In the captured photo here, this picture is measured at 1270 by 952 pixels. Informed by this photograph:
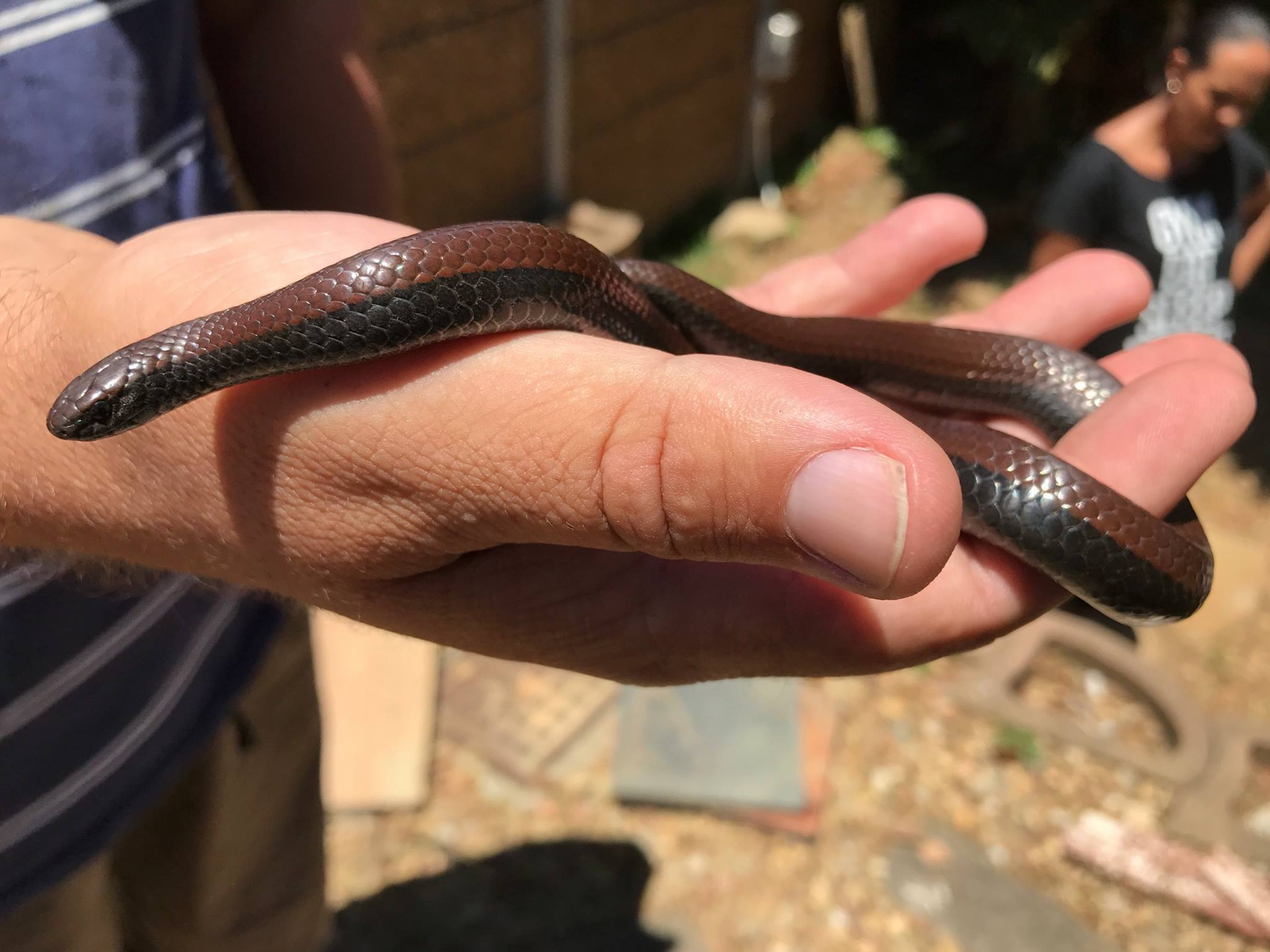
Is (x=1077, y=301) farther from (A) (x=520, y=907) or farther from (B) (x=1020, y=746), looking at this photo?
(A) (x=520, y=907)

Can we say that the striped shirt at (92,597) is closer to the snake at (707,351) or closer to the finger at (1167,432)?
the snake at (707,351)

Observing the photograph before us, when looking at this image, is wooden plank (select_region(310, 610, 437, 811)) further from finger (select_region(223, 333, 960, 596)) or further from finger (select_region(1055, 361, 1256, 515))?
finger (select_region(1055, 361, 1256, 515))

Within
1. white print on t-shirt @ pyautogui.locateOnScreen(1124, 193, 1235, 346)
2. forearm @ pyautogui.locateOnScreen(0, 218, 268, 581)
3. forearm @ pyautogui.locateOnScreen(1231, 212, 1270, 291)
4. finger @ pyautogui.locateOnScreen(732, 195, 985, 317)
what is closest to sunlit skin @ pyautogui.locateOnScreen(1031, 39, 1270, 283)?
forearm @ pyautogui.locateOnScreen(1231, 212, 1270, 291)

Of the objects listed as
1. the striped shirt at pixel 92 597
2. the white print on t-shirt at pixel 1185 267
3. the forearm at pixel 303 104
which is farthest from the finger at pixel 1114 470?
the white print on t-shirt at pixel 1185 267

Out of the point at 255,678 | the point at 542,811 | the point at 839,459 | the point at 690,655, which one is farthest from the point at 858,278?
the point at 542,811

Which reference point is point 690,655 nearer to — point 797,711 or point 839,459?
point 839,459

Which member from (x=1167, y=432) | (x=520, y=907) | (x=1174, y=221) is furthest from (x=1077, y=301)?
(x=520, y=907)
